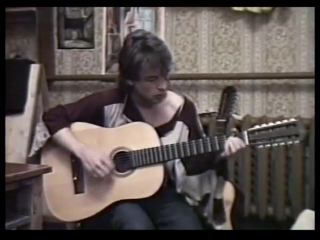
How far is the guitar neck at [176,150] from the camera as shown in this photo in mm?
1352

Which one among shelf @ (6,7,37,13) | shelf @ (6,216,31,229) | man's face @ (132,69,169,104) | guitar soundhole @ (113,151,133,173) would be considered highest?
shelf @ (6,7,37,13)

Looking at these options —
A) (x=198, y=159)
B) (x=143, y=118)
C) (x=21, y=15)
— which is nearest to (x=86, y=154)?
(x=143, y=118)

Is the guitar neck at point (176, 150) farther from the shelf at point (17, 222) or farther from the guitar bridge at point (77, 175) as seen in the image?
the shelf at point (17, 222)

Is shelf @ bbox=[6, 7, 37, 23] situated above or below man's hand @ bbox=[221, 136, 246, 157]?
above

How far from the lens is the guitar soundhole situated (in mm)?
1372

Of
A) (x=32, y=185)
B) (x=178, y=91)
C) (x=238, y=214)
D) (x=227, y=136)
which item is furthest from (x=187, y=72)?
(x=32, y=185)

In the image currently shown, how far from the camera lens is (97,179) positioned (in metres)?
1.39

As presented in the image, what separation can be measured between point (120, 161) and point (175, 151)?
Answer: 131 millimetres

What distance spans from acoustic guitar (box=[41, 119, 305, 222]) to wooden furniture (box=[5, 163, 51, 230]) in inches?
0.8

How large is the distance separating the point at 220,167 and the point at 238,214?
12 centimetres

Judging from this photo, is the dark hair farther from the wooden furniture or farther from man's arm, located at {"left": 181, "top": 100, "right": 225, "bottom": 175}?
the wooden furniture

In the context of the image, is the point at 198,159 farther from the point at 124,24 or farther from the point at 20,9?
the point at 20,9

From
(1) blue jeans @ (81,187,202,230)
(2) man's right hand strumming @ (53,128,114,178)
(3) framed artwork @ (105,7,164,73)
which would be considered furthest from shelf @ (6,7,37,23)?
(1) blue jeans @ (81,187,202,230)

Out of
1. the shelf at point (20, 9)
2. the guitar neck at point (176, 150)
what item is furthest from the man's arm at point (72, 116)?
the shelf at point (20, 9)
